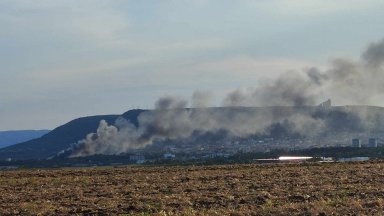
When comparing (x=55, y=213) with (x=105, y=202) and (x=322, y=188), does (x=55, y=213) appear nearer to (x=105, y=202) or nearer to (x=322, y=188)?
(x=105, y=202)

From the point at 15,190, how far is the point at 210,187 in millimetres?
12854

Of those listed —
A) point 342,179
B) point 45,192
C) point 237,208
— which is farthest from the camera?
point 342,179

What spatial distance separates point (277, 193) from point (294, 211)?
834 centimetres

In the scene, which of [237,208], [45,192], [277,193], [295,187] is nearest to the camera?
[237,208]

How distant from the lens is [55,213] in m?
29.1

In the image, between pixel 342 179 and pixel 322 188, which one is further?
pixel 342 179

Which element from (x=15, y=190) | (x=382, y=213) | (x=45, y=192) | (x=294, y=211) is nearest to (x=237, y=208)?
(x=294, y=211)

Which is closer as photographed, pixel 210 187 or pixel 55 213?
pixel 55 213

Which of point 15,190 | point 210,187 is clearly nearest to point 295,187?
point 210,187

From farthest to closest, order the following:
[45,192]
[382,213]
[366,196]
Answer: [45,192], [366,196], [382,213]

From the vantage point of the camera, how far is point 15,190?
1763 inches

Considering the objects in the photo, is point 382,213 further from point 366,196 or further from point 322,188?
point 322,188

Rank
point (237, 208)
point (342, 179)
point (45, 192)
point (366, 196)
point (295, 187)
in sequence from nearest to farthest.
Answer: point (237, 208) → point (366, 196) → point (295, 187) → point (45, 192) → point (342, 179)

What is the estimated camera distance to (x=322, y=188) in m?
36.9
